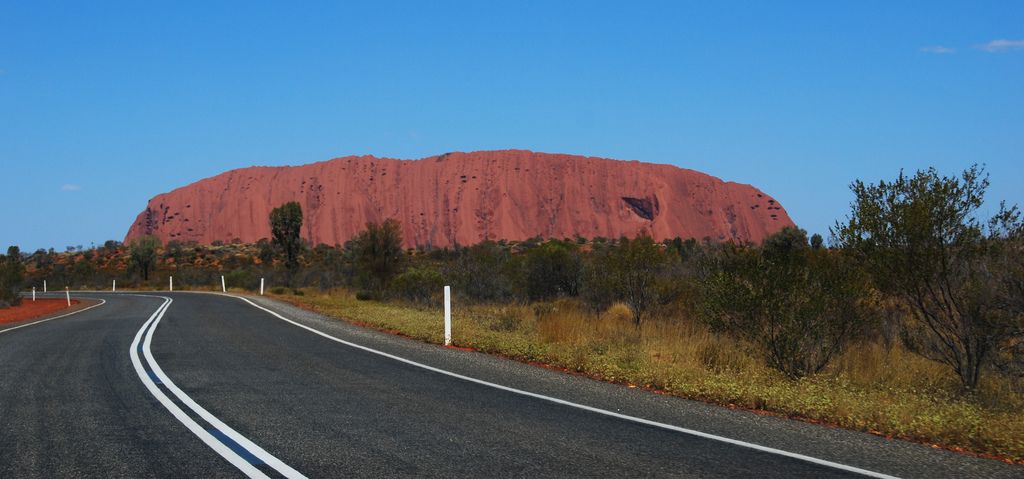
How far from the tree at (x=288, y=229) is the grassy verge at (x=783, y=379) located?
1848 inches

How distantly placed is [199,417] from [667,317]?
15275 mm

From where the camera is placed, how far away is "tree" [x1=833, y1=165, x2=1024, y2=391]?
34.8 feet

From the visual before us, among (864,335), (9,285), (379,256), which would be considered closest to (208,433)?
(864,335)

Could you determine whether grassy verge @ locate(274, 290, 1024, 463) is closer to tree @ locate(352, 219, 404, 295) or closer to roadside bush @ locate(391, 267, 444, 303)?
roadside bush @ locate(391, 267, 444, 303)

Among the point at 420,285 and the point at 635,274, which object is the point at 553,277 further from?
the point at 635,274

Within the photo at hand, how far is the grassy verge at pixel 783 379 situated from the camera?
7203 millimetres

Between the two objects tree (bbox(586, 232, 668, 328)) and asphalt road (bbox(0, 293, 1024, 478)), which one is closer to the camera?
asphalt road (bbox(0, 293, 1024, 478))

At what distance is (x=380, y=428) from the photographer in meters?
7.02

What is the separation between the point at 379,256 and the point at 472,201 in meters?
96.7

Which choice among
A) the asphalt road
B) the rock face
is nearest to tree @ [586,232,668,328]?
the asphalt road

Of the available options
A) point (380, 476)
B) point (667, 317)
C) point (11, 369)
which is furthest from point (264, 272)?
point (380, 476)

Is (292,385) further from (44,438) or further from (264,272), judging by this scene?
(264,272)

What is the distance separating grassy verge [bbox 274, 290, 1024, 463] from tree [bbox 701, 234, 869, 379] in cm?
32

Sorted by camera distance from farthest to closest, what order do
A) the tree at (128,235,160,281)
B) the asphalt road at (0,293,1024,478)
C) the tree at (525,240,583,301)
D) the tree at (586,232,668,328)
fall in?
the tree at (128,235,160,281)
the tree at (525,240,583,301)
the tree at (586,232,668,328)
the asphalt road at (0,293,1024,478)
